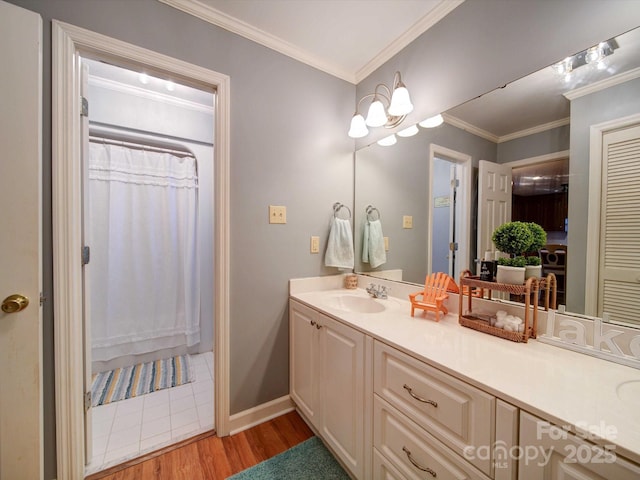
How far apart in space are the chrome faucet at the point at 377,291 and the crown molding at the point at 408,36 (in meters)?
1.52

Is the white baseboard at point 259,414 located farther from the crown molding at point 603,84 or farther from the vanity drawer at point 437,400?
the crown molding at point 603,84

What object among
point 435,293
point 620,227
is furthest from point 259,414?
point 620,227

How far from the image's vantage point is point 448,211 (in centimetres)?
138

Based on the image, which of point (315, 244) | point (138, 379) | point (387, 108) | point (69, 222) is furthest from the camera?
point (138, 379)

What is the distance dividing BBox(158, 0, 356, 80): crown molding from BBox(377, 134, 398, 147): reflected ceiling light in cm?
59

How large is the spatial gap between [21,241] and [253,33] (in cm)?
155

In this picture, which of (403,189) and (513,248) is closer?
(513,248)

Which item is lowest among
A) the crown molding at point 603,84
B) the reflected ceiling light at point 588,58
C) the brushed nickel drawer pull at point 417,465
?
the brushed nickel drawer pull at point 417,465

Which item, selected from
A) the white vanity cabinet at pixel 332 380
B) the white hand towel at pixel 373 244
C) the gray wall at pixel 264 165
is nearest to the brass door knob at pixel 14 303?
the gray wall at pixel 264 165

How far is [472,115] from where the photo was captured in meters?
1.22

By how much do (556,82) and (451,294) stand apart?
97cm

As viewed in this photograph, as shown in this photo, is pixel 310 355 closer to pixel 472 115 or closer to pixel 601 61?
pixel 472 115

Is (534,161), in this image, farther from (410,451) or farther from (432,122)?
(410,451)

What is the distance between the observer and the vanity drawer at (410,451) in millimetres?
707
